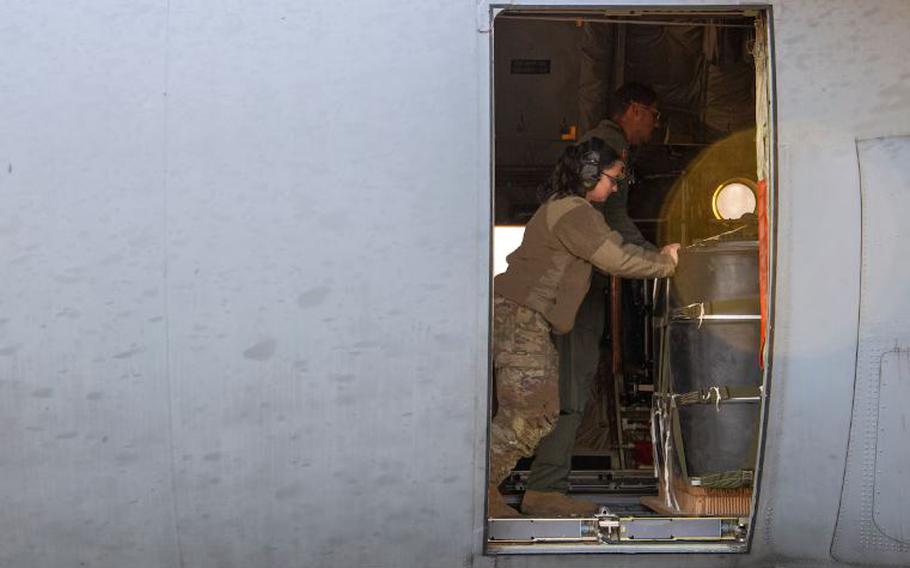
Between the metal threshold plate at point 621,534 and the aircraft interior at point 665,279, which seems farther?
the aircraft interior at point 665,279

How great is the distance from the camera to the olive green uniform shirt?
15.7ft

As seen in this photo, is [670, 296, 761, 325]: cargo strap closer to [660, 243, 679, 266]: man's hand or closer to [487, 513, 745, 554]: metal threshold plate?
[660, 243, 679, 266]: man's hand

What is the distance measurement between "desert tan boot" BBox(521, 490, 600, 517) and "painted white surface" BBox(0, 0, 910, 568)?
3.29ft

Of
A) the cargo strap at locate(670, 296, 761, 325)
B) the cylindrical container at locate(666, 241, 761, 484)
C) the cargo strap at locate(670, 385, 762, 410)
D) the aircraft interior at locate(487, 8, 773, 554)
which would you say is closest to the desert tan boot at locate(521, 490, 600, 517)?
the aircraft interior at locate(487, 8, 773, 554)

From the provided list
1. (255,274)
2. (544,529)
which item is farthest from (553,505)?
(255,274)

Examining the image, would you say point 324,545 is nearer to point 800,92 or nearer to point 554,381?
point 554,381

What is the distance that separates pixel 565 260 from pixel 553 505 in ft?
3.50

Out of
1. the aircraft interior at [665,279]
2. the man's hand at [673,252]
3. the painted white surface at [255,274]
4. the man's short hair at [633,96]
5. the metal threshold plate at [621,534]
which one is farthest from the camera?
the man's short hair at [633,96]

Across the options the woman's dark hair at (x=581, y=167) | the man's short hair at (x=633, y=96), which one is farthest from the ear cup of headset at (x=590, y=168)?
the man's short hair at (x=633, y=96)

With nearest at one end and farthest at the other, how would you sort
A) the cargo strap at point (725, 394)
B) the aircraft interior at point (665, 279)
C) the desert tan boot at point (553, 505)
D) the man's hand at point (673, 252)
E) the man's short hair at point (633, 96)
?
1. the aircraft interior at point (665, 279)
2. the cargo strap at point (725, 394)
3. the man's hand at point (673, 252)
4. the desert tan boot at point (553, 505)
5. the man's short hair at point (633, 96)

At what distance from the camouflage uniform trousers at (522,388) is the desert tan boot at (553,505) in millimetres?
288

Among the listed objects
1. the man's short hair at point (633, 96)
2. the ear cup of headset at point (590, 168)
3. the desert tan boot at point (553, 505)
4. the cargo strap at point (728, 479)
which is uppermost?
the man's short hair at point (633, 96)

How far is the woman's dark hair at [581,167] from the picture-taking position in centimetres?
510

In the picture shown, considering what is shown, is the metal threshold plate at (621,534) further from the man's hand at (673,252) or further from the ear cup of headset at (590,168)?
the ear cup of headset at (590,168)
